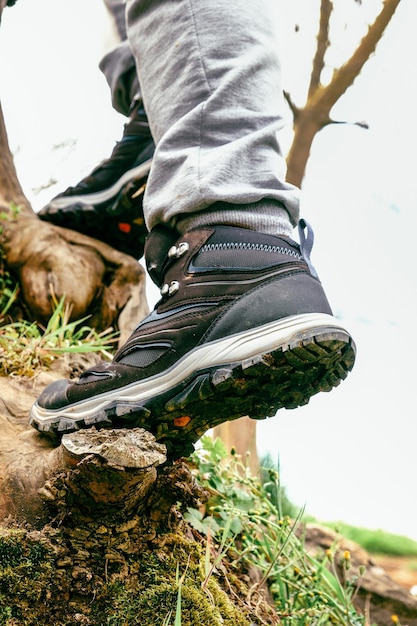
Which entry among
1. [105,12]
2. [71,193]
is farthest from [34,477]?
[105,12]

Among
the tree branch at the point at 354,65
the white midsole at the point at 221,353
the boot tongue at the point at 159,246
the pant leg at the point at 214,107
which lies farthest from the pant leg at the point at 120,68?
the tree branch at the point at 354,65

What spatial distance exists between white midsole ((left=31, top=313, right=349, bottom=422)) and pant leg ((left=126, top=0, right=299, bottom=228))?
27 cm

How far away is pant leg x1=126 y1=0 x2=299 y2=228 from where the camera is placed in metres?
1.18

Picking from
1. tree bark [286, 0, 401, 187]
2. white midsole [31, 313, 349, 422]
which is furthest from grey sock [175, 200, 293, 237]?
tree bark [286, 0, 401, 187]

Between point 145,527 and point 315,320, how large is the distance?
20.5 inches

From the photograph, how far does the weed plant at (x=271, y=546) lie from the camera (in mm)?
1421

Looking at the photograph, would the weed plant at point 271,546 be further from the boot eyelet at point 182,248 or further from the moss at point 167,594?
→ the boot eyelet at point 182,248

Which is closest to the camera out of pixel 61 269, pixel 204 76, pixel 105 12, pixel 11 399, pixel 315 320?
pixel 315 320

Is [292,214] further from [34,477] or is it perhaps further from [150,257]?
[34,477]

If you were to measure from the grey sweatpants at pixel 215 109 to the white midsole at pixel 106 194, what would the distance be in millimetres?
1396

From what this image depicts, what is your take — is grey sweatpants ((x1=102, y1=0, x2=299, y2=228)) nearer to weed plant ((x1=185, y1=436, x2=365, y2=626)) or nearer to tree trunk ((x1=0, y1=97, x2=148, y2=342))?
weed plant ((x1=185, y1=436, x2=365, y2=626))

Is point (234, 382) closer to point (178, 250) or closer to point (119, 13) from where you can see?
Result: point (178, 250)

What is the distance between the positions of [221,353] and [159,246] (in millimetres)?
310

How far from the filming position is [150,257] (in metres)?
1.30
